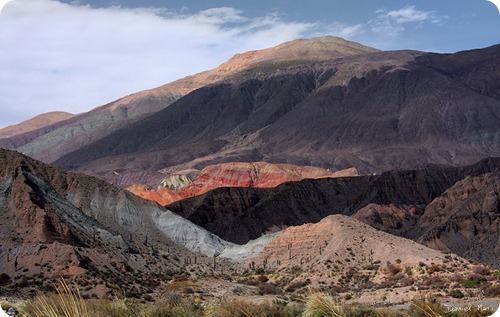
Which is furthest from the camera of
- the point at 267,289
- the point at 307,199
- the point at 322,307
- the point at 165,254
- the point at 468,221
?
the point at 307,199

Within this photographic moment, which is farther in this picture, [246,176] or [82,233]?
[246,176]

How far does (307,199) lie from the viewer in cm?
14000

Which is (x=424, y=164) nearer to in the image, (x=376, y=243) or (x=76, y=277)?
(x=376, y=243)

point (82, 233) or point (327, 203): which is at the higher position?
point (82, 233)

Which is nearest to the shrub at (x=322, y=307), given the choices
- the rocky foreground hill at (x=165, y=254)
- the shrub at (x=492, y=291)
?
the rocky foreground hill at (x=165, y=254)

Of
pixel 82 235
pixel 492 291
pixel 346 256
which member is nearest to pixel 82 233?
pixel 82 235

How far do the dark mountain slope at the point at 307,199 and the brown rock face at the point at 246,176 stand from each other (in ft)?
68.1

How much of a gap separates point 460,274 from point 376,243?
16154 millimetres

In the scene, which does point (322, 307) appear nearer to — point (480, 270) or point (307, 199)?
point (480, 270)

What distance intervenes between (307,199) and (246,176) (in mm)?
38112

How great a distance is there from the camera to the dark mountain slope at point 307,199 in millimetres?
127250

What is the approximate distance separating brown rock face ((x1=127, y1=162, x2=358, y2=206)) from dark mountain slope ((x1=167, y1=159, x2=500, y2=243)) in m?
20.8

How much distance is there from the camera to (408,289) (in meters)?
44.2

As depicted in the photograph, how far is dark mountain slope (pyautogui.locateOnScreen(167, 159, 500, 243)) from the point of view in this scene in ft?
417
